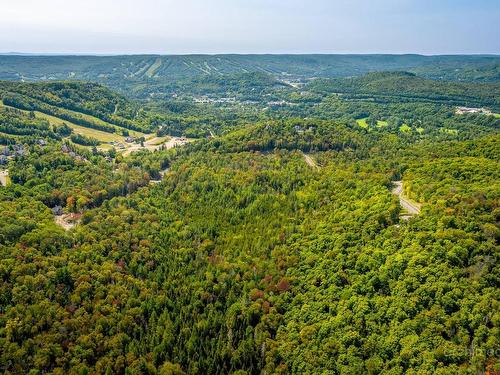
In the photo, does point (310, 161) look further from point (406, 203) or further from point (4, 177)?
point (4, 177)

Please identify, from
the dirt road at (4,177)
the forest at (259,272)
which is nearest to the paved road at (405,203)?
the forest at (259,272)

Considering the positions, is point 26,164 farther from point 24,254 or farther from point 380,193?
point 380,193

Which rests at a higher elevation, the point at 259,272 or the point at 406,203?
the point at 406,203

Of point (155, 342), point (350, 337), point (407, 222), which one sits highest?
point (407, 222)

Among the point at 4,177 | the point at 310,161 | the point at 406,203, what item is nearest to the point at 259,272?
the point at 406,203

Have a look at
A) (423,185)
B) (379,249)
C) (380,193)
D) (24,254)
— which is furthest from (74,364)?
(423,185)

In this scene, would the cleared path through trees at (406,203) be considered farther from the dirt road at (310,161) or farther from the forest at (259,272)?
the dirt road at (310,161)

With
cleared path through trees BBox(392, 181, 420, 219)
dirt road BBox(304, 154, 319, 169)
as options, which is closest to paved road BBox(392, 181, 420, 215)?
cleared path through trees BBox(392, 181, 420, 219)

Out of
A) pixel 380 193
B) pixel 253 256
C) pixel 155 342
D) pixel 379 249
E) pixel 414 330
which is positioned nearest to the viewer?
pixel 414 330
